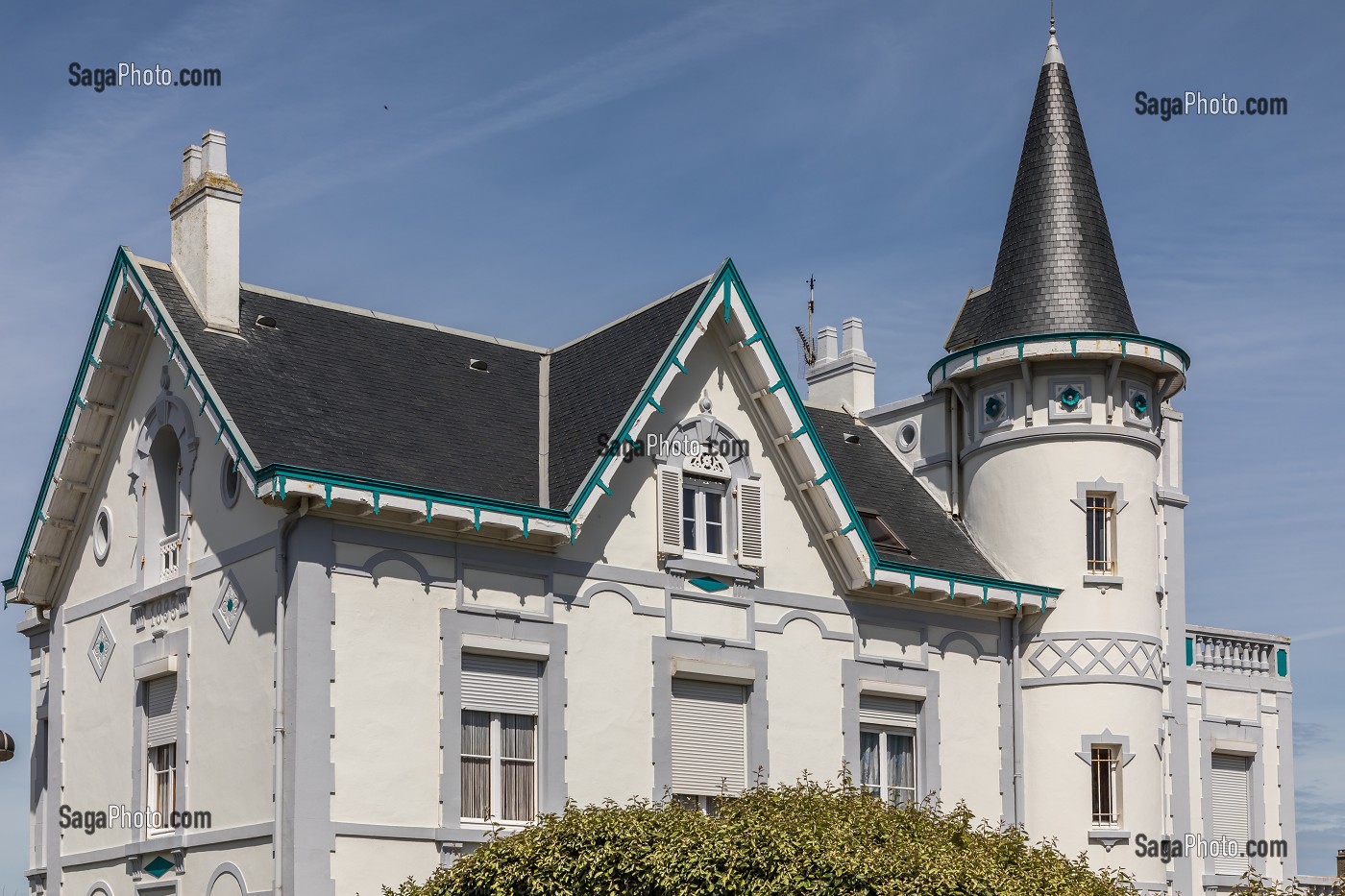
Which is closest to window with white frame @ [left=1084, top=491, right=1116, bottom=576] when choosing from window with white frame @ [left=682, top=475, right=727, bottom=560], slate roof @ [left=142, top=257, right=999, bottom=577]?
slate roof @ [left=142, top=257, right=999, bottom=577]

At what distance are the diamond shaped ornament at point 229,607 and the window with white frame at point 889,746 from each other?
32.3ft

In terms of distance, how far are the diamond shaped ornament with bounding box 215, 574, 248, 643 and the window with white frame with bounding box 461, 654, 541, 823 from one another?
3.02m

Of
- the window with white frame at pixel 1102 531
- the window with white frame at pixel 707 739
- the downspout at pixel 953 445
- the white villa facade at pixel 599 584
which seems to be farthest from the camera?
the downspout at pixel 953 445

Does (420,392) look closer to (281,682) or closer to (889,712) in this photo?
(281,682)

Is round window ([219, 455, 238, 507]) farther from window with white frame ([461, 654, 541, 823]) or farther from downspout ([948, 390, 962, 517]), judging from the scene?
downspout ([948, 390, 962, 517])

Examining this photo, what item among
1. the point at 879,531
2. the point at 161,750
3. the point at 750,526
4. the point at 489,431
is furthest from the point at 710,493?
the point at 161,750

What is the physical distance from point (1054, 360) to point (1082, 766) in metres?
6.66

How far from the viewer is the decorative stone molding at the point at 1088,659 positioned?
30969 millimetres

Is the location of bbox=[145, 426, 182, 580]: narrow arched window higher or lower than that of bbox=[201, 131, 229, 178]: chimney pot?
lower

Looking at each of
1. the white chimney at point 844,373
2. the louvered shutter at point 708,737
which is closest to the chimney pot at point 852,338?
the white chimney at point 844,373

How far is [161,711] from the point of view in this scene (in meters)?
26.6

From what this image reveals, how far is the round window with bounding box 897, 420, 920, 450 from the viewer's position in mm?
34531

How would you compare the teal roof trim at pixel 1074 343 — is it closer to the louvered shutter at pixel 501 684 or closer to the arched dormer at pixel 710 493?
the arched dormer at pixel 710 493

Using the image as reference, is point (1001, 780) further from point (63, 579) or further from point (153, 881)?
point (63, 579)
